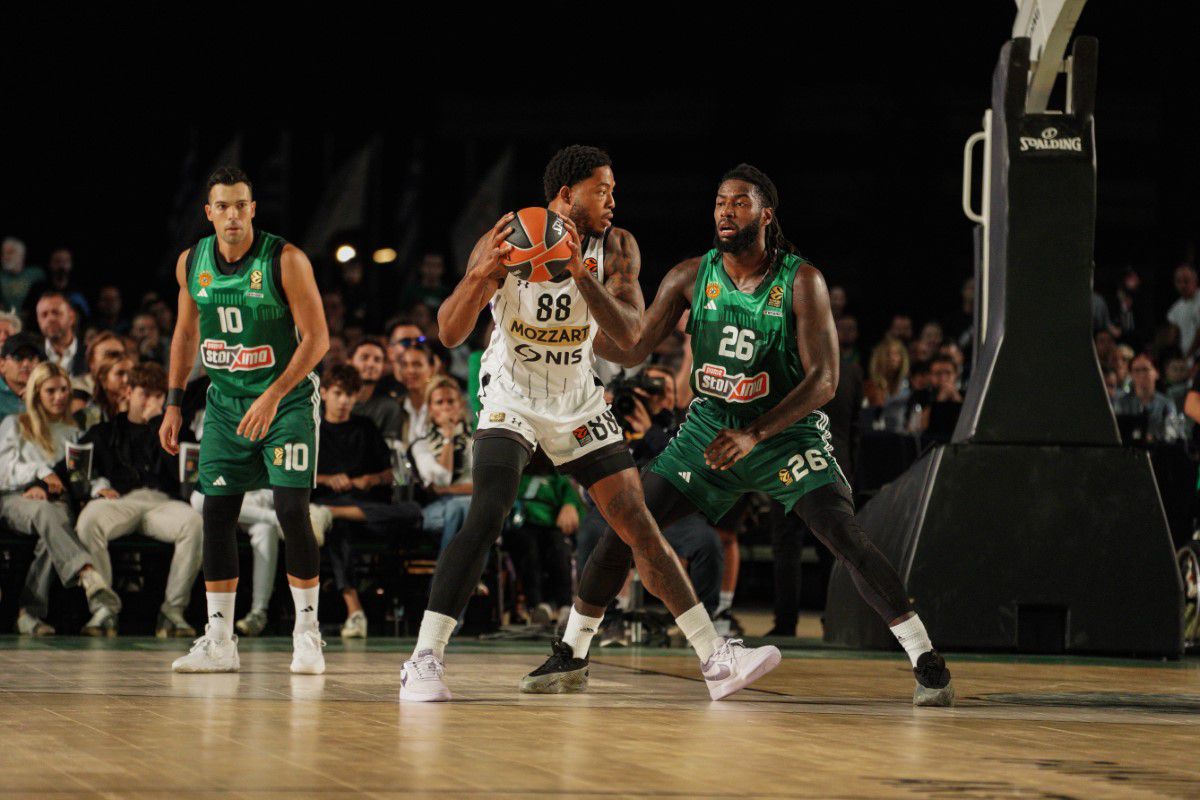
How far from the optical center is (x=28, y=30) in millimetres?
20438

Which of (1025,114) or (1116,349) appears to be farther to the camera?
(1116,349)

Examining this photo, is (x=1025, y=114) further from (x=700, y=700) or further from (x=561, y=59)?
(x=561, y=59)

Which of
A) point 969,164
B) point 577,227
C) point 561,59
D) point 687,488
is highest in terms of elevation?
point 561,59

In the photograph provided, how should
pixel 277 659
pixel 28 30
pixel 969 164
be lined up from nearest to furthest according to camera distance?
pixel 277 659
pixel 969 164
pixel 28 30

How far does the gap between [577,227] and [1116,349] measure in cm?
933

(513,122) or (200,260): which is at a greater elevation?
(513,122)

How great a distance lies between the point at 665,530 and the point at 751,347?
343cm

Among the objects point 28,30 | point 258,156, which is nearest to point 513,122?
point 258,156

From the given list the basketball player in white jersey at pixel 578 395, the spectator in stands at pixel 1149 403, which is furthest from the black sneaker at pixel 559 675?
the spectator in stands at pixel 1149 403

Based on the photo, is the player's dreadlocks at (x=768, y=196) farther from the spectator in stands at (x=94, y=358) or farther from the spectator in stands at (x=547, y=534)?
the spectator in stands at (x=94, y=358)

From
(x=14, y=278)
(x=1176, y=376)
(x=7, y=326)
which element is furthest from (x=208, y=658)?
(x=1176, y=376)

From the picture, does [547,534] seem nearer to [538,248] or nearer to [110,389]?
[110,389]

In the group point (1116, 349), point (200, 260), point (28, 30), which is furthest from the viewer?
point (28, 30)

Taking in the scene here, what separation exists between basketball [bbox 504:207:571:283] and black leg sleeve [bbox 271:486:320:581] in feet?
6.03
